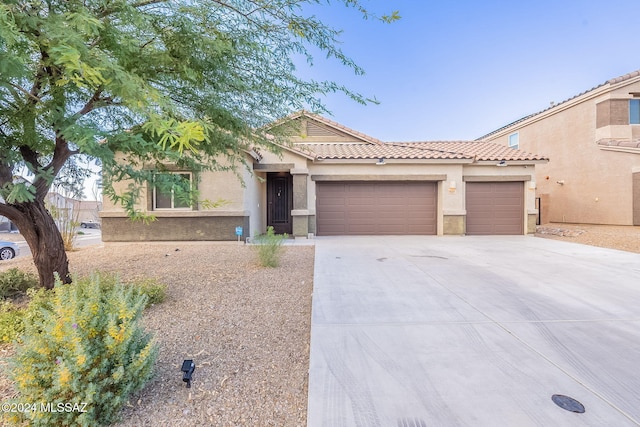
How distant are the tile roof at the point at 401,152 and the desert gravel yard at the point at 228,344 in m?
6.44

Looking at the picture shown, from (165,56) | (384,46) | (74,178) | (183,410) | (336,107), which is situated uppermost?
(384,46)

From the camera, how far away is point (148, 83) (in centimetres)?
317

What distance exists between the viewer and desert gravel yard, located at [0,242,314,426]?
2264 mm

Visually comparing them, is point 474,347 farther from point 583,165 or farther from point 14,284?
point 583,165

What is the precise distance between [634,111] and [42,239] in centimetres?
2418

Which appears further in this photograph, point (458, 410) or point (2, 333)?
point (2, 333)

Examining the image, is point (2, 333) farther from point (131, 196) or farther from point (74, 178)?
point (74, 178)

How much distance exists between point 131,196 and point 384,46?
33.7 ft

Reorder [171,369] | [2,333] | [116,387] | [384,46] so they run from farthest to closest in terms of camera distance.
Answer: [384,46], [2,333], [171,369], [116,387]

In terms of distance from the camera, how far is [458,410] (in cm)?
224

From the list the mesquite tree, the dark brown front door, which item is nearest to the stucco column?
the dark brown front door

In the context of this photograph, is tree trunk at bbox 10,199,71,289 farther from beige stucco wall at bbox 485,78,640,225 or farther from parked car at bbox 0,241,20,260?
beige stucco wall at bbox 485,78,640,225

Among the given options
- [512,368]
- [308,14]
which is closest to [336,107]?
[308,14]

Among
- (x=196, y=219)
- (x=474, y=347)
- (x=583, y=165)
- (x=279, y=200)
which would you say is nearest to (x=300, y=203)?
(x=279, y=200)
